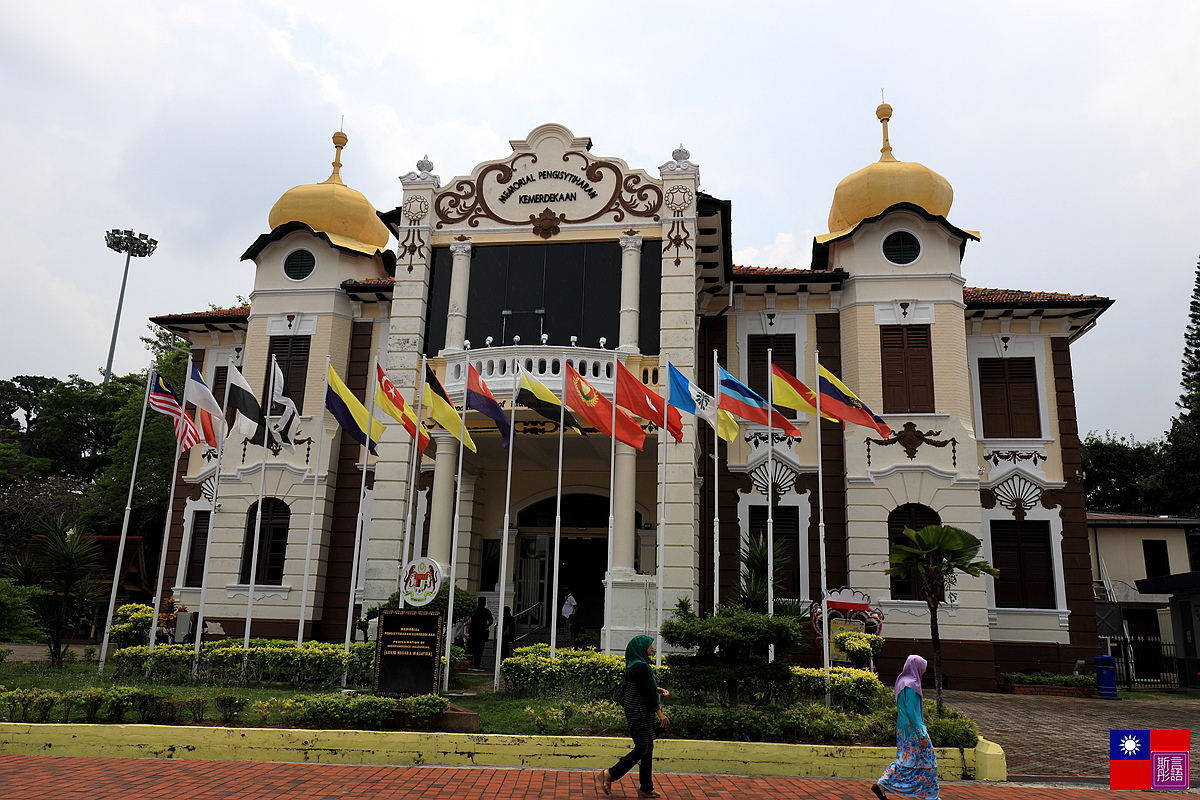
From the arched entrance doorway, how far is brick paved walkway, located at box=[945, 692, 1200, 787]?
28.0 ft

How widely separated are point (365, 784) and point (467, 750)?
1.53m

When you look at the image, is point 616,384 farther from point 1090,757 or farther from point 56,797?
point 56,797

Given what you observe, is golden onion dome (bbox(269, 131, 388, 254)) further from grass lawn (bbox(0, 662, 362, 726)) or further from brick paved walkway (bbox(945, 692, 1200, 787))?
brick paved walkway (bbox(945, 692, 1200, 787))

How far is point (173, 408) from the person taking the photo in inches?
613

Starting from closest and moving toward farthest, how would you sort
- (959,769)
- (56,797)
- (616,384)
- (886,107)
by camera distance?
(56,797) → (959,769) → (616,384) → (886,107)

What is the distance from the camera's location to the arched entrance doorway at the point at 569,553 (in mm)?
21469

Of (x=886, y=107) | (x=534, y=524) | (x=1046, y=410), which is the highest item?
(x=886, y=107)

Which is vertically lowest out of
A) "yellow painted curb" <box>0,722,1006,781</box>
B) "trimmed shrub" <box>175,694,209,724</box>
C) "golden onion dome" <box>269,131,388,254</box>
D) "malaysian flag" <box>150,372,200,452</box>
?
"yellow painted curb" <box>0,722,1006,781</box>

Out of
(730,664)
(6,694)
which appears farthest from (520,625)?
(6,694)

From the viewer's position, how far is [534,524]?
22.2 meters

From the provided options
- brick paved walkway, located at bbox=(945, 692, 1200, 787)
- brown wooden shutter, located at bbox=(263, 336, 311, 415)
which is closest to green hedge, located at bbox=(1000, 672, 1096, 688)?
brick paved walkway, located at bbox=(945, 692, 1200, 787)

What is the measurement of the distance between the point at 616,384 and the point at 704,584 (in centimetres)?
764

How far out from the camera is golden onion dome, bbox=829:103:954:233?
21406mm

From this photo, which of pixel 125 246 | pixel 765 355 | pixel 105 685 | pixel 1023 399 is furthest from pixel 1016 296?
pixel 125 246
